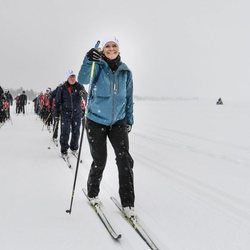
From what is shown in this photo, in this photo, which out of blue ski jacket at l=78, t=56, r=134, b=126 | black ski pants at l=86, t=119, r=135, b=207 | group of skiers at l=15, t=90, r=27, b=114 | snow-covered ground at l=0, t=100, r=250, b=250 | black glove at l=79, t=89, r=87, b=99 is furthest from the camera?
group of skiers at l=15, t=90, r=27, b=114

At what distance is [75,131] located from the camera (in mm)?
8719

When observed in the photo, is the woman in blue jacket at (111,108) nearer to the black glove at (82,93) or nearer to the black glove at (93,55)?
the black glove at (93,55)

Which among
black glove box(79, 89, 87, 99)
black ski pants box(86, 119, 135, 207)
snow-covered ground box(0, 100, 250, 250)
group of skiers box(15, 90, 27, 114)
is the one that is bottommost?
group of skiers box(15, 90, 27, 114)

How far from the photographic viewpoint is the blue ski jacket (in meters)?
4.07

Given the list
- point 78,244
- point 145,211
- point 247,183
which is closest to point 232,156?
point 247,183

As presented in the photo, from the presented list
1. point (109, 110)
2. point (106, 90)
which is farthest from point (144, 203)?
point (106, 90)

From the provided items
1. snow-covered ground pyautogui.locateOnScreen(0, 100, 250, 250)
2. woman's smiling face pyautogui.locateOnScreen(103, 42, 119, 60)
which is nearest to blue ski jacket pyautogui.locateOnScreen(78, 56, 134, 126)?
woman's smiling face pyautogui.locateOnScreen(103, 42, 119, 60)

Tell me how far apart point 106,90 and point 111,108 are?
8.2 inches

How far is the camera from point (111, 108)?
13.4ft

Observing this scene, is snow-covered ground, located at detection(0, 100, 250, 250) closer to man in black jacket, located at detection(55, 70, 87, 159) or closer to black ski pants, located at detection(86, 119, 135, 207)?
black ski pants, located at detection(86, 119, 135, 207)

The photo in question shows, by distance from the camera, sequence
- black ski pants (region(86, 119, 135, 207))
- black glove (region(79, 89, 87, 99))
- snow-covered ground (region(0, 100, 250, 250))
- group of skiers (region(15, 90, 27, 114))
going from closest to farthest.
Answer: snow-covered ground (region(0, 100, 250, 250)), black ski pants (region(86, 119, 135, 207)), black glove (region(79, 89, 87, 99)), group of skiers (region(15, 90, 27, 114))

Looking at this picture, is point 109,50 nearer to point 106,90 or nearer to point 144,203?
point 106,90

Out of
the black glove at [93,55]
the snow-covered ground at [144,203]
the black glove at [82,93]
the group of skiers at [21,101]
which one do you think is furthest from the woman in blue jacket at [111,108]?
the group of skiers at [21,101]

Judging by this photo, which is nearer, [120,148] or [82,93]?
[120,148]
